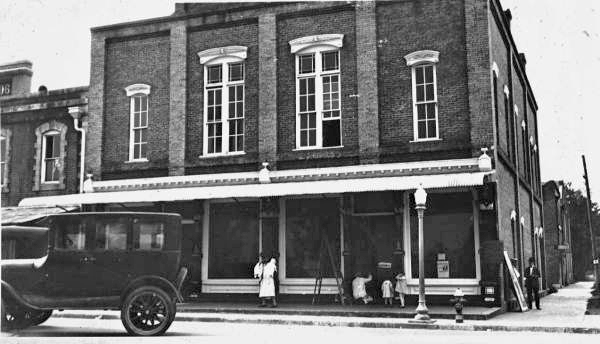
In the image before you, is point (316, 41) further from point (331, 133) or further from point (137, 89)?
point (137, 89)

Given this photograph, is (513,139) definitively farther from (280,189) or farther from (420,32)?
(280,189)

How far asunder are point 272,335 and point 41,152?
56.1ft

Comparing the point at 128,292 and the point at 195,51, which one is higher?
the point at 195,51

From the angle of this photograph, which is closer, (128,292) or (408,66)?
(128,292)

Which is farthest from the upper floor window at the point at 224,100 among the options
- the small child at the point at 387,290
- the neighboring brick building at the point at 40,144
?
the neighboring brick building at the point at 40,144

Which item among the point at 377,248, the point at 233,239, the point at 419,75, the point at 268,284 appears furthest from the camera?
the point at 233,239

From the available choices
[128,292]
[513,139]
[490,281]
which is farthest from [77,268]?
[513,139]

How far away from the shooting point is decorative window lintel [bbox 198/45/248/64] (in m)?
21.0

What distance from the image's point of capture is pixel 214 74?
2150 cm

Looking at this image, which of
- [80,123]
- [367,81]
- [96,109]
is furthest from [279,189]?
[80,123]

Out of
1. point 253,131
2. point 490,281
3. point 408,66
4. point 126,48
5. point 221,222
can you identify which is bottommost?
point 490,281

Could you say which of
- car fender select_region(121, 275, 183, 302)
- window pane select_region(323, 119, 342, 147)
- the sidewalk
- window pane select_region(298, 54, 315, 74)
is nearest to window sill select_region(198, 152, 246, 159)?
window pane select_region(323, 119, 342, 147)

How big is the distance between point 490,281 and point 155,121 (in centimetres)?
1162

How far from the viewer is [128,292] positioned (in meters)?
11.1
